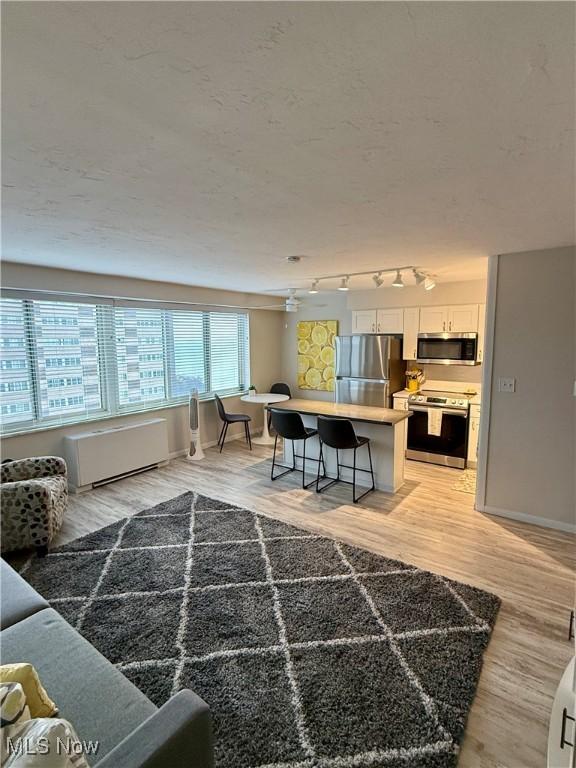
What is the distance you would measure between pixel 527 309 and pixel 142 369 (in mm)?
4439

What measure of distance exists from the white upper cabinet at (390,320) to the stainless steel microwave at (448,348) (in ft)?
1.11

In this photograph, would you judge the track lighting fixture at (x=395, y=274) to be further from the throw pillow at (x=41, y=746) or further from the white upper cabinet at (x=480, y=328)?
the throw pillow at (x=41, y=746)

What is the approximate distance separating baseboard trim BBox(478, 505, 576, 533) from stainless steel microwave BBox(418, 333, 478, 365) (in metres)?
1.95

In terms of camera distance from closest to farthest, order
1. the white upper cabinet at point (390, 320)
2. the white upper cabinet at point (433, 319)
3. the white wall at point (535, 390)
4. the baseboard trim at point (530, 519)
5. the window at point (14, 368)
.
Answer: the white wall at point (535, 390) < the baseboard trim at point (530, 519) < the window at point (14, 368) < the white upper cabinet at point (433, 319) < the white upper cabinet at point (390, 320)

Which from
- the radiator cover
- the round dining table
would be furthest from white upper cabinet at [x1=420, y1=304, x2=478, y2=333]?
the radiator cover

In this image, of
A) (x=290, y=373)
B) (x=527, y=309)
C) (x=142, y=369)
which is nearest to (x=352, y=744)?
(x=527, y=309)

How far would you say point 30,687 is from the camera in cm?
109

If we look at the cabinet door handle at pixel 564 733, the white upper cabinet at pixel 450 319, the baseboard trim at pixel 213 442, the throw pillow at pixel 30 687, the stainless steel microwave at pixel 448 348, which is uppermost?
the white upper cabinet at pixel 450 319

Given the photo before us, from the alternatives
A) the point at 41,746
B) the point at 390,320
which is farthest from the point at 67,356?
the point at 390,320

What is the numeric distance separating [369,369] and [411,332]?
0.79 m

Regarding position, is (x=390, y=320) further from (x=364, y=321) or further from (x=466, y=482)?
(x=466, y=482)

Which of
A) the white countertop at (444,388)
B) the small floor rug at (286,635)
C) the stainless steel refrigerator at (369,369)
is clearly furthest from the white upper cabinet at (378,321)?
the small floor rug at (286,635)

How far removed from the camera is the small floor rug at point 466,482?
13.8 feet

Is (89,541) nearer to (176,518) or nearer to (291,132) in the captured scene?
(176,518)
